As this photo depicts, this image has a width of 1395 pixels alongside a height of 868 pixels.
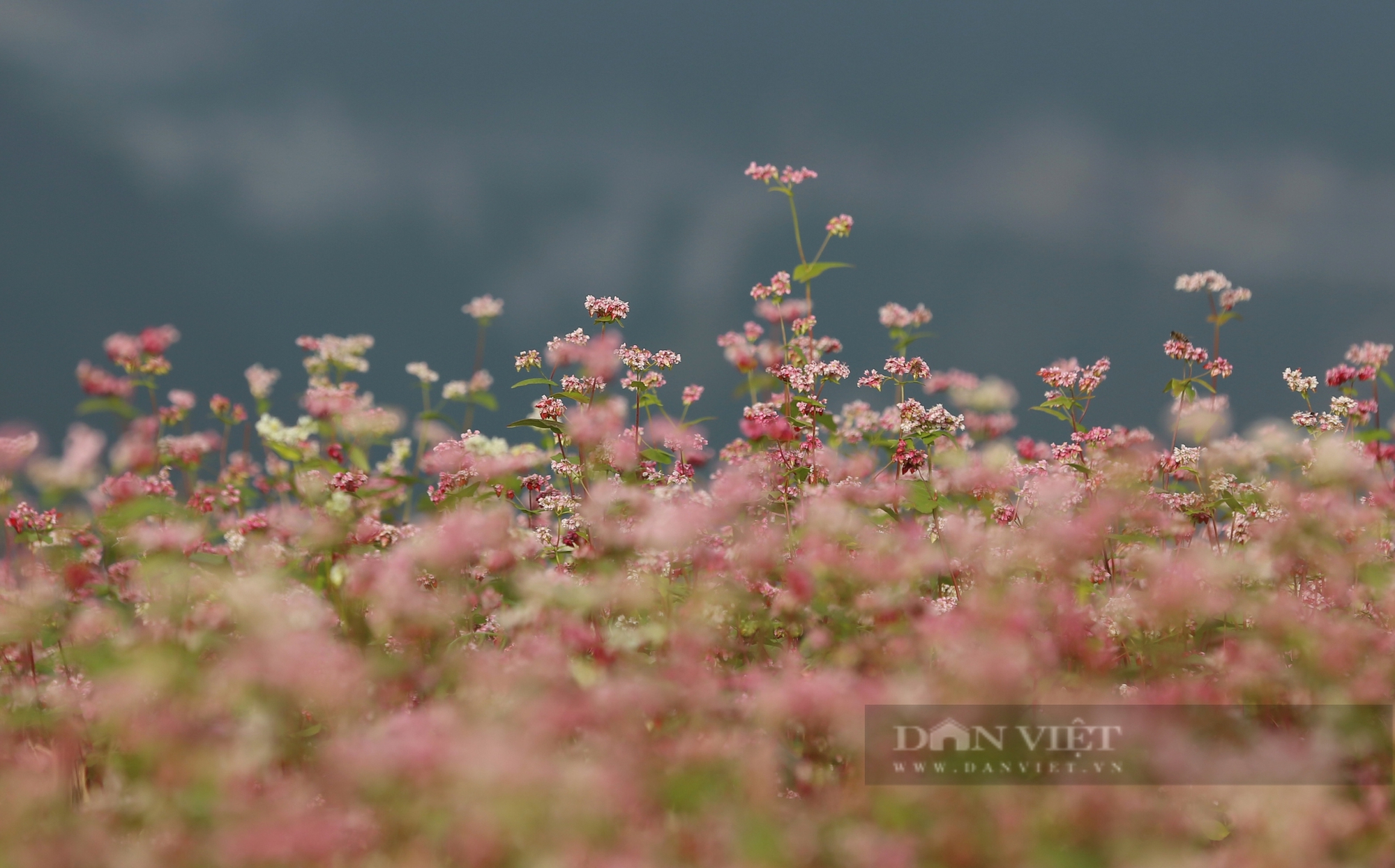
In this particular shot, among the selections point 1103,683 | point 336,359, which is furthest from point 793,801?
point 336,359

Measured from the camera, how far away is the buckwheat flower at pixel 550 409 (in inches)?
159

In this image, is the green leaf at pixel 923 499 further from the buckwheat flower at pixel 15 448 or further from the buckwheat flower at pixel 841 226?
the buckwheat flower at pixel 15 448

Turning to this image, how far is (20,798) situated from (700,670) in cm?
175

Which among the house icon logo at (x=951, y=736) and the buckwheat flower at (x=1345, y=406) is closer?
the house icon logo at (x=951, y=736)

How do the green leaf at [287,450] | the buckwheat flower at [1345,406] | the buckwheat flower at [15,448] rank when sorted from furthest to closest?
the green leaf at [287,450]
the buckwheat flower at [1345,406]
the buckwheat flower at [15,448]

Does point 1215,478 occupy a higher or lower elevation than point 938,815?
higher

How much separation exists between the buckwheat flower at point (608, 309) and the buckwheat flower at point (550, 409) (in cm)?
45

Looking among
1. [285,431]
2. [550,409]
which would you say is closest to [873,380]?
[550,409]

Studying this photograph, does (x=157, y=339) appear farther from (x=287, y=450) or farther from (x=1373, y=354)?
(x=1373, y=354)

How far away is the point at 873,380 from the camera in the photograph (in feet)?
14.6

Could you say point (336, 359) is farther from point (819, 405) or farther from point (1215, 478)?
point (1215, 478)

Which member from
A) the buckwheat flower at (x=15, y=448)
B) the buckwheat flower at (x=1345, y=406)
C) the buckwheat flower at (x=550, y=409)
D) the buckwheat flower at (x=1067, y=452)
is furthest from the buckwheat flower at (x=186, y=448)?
the buckwheat flower at (x=1345, y=406)

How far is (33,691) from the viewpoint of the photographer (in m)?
3.37

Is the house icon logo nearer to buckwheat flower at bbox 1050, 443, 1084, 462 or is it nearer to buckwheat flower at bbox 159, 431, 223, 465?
buckwheat flower at bbox 1050, 443, 1084, 462
